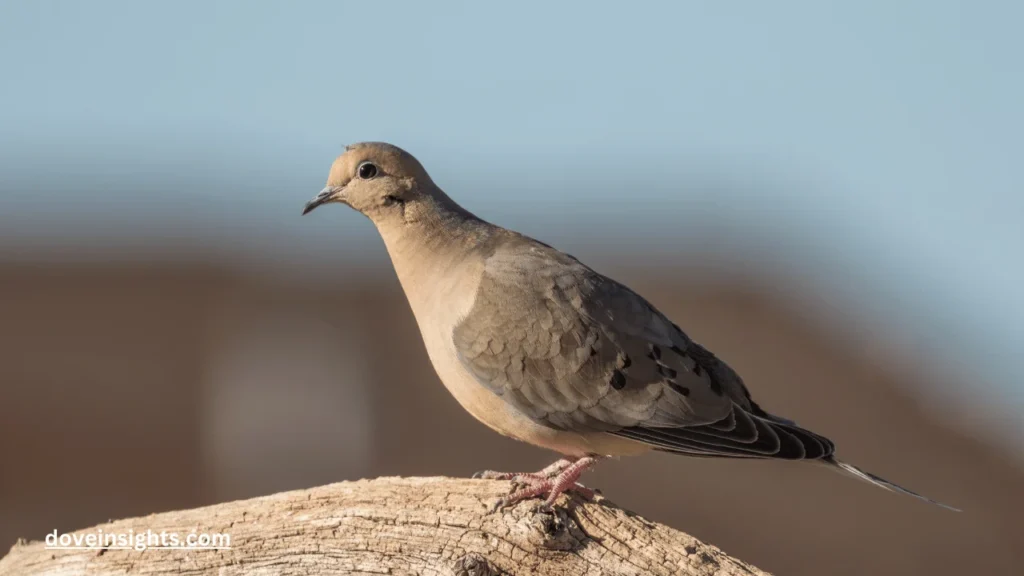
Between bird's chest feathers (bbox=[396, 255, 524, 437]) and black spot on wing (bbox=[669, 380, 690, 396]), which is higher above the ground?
bird's chest feathers (bbox=[396, 255, 524, 437])

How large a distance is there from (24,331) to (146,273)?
206cm

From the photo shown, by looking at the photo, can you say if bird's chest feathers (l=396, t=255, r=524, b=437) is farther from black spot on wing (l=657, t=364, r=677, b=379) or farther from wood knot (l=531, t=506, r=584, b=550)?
black spot on wing (l=657, t=364, r=677, b=379)

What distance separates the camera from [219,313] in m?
17.7

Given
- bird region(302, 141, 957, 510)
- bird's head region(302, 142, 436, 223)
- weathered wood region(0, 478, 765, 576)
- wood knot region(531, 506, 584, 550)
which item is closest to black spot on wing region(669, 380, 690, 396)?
bird region(302, 141, 957, 510)

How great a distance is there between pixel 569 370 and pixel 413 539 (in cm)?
115

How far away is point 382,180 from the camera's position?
6430 mm

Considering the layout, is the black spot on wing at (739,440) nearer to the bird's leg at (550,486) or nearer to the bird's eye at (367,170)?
the bird's leg at (550,486)

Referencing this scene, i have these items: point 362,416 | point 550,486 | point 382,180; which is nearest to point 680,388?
point 550,486

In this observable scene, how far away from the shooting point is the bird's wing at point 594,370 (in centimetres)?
588

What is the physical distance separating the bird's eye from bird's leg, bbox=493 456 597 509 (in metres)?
1.87

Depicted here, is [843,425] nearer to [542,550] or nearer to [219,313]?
[219,313]

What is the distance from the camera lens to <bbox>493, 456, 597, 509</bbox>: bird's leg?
5.58 metres

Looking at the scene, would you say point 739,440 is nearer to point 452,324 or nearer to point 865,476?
point 865,476

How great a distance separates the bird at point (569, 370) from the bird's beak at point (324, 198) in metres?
0.61
